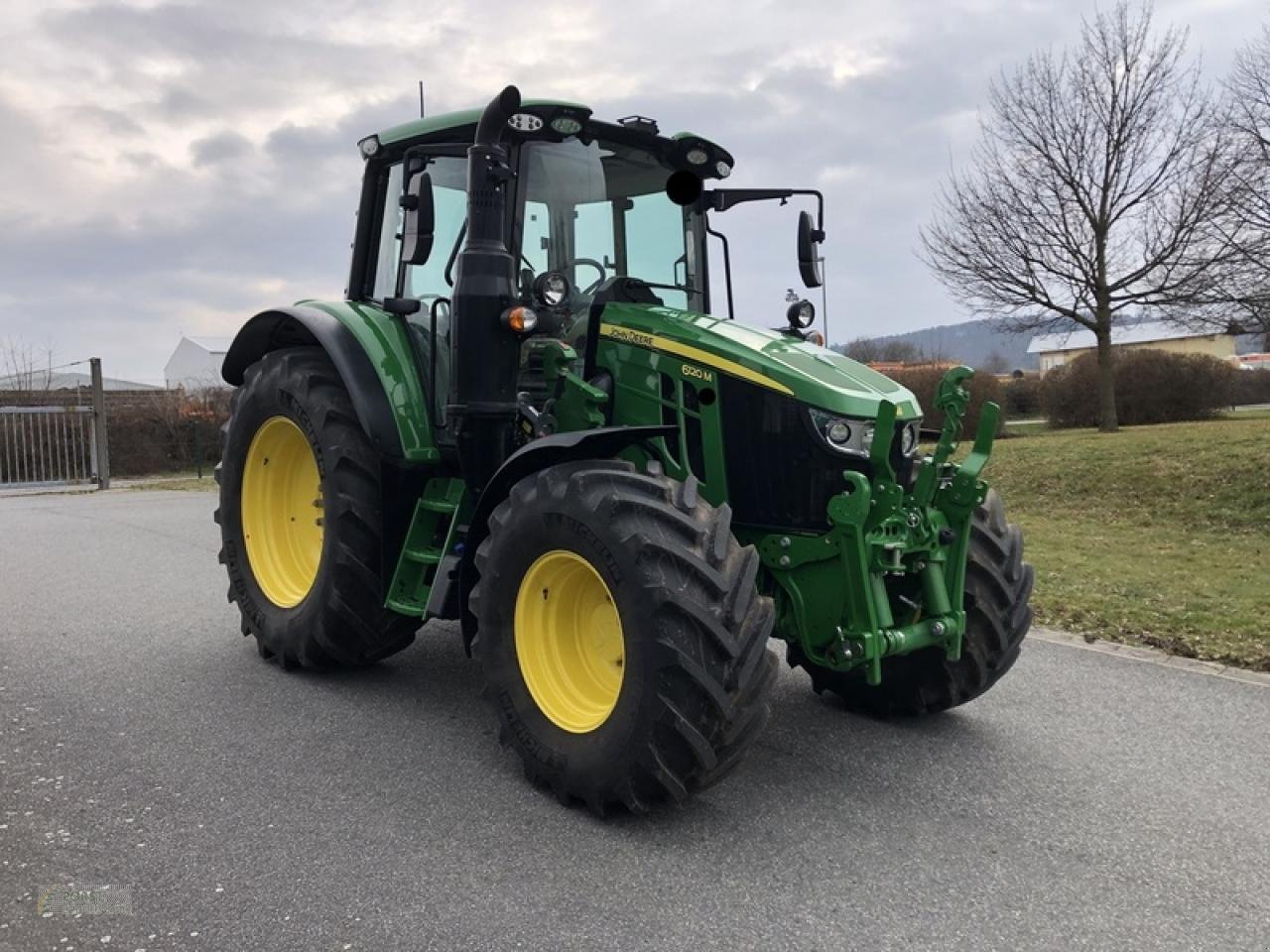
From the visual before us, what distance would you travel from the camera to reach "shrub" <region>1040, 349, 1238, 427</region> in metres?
24.1

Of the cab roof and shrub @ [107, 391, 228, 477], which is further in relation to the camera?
shrub @ [107, 391, 228, 477]

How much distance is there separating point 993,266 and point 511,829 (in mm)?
20023

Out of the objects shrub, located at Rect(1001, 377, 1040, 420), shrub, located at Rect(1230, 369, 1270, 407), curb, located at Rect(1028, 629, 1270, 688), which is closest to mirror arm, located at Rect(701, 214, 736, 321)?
curb, located at Rect(1028, 629, 1270, 688)

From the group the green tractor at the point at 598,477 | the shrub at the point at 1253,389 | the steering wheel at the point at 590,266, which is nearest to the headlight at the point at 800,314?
the green tractor at the point at 598,477

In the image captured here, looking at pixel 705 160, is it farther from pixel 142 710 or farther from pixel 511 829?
pixel 142 710

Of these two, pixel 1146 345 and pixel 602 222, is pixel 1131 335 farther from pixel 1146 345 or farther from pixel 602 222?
pixel 602 222

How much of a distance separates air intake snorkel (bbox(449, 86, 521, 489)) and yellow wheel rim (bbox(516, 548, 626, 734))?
845 millimetres

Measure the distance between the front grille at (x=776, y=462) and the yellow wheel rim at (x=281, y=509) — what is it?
268cm

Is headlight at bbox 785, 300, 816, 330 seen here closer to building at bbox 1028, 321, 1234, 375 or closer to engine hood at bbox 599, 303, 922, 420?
engine hood at bbox 599, 303, 922, 420

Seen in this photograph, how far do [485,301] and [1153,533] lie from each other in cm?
961

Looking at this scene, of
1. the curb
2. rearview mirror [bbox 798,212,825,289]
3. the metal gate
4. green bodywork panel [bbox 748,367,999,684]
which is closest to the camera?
green bodywork panel [bbox 748,367,999,684]

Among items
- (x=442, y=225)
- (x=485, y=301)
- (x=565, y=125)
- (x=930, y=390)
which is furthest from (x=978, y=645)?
(x=930, y=390)

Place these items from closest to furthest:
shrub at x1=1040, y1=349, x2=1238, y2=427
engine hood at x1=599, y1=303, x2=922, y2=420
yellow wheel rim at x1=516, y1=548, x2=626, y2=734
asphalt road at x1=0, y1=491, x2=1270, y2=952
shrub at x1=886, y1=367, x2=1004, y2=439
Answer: asphalt road at x1=0, y1=491, x2=1270, y2=952 < yellow wheel rim at x1=516, y1=548, x2=626, y2=734 < engine hood at x1=599, y1=303, x2=922, y2=420 < shrub at x1=886, y1=367, x2=1004, y2=439 < shrub at x1=1040, y1=349, x2=1238, y2=427

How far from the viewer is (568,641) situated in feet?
13.7
